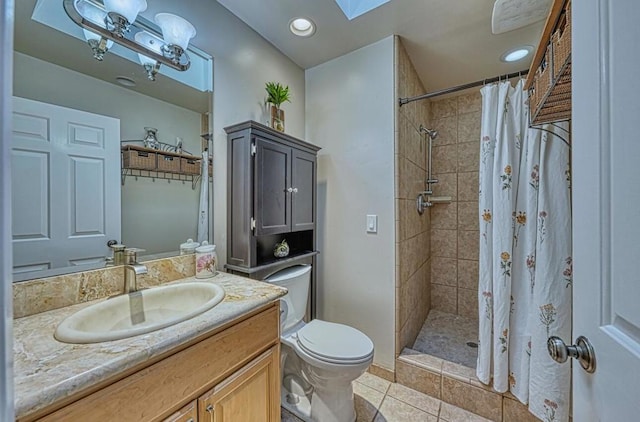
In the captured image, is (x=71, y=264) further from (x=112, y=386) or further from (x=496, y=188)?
(x=496, y=188)

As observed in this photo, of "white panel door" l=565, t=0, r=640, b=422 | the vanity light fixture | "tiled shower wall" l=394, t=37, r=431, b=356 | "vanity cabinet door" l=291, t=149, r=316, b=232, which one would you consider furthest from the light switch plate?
the vanity light fixture

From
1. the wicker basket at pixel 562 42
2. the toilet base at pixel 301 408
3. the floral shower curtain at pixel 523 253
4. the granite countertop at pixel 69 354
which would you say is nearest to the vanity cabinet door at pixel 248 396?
the granite countertop at pixel 69 354

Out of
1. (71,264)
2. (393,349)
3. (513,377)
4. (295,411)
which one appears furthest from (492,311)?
(71,264)

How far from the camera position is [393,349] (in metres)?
1.70

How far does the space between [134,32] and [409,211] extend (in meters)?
1.90

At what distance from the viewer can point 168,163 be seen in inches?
49.8

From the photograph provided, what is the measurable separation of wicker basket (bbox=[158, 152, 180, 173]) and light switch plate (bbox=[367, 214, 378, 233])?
4.00 feet

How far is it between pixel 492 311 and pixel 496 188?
69cm

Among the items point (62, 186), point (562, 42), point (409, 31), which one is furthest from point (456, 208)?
point (62, 186)

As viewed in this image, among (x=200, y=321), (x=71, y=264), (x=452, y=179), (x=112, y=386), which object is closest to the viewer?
(x=112, y=386)

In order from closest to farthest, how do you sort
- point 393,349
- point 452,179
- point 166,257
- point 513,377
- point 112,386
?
point 112,386 < point 166,257 < point 513,377 < point 393,349 < point 452,179

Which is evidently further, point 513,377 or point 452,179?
point 452,179

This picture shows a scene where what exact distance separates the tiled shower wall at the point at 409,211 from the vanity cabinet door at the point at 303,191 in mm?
591

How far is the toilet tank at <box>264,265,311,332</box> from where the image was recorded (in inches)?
59.3
